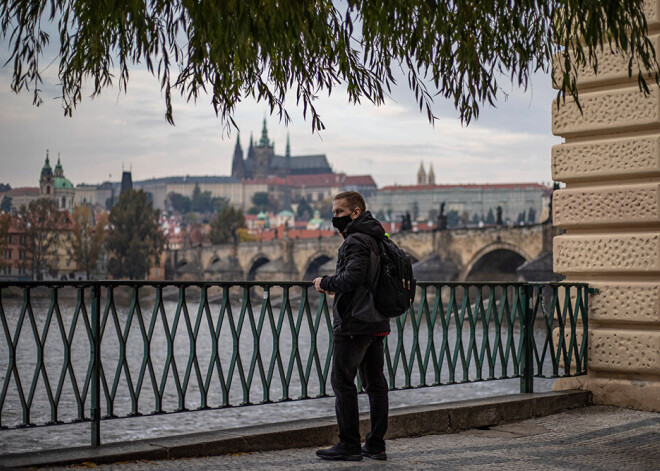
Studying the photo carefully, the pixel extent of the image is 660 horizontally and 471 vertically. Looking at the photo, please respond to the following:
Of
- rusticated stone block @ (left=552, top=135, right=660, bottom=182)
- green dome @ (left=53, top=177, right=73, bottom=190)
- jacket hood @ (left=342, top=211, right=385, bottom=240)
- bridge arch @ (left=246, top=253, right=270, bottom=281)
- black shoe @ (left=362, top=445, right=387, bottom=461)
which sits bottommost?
bridge arch @ (left=246, top=253, right=270, bottom=281)

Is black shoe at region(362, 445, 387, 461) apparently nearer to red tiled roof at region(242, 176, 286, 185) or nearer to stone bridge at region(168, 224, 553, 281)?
stone bridge at region(168, 224, 553, 281)

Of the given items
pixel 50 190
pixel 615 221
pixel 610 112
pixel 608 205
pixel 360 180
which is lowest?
pixel 615 221

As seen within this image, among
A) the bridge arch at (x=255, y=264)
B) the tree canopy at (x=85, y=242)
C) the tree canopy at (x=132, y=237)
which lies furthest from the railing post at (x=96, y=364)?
the tree canopy at (x=132, y=237)

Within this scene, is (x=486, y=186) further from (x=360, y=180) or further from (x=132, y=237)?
(x=132, y=237)

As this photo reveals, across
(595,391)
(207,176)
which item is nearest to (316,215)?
(207,176)

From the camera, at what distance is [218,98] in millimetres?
4211

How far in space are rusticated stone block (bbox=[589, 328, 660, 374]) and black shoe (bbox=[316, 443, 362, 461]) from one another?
251cm

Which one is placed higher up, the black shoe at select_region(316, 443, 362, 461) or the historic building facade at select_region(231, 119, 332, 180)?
the historic building facade at select_region(231, 119, 332, 180)

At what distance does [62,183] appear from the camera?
10606 centimetres

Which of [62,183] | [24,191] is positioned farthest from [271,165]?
[24,191]

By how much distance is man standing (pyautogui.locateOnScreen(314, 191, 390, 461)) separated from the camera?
393 cm

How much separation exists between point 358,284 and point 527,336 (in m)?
2.19

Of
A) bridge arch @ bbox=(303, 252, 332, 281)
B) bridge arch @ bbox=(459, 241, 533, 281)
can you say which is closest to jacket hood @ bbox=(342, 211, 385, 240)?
bridge arch @ bbox=(459, 241, 533, 281)

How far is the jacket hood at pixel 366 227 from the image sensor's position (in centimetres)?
397
